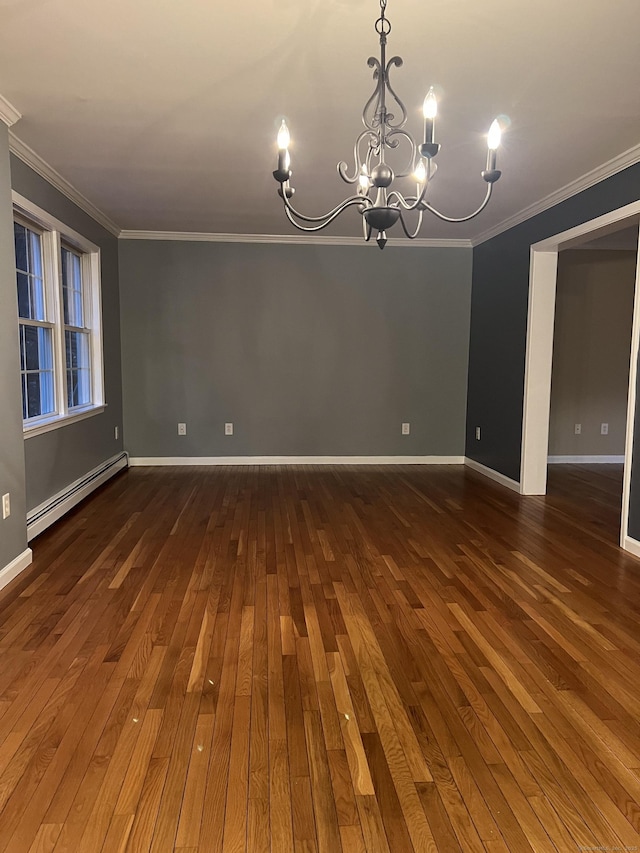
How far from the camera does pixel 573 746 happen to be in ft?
5.77

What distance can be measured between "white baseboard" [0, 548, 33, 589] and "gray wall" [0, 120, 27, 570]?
0.9 inches

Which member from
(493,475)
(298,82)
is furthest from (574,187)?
(493,475)

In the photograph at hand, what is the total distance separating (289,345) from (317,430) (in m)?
1.00

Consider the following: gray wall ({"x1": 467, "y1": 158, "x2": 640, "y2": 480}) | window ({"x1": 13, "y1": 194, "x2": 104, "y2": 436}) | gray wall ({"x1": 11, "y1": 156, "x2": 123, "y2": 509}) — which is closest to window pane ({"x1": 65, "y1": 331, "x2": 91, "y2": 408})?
window ({"x1": 13, "y1": 194, "x2": 104, "y2": 436})

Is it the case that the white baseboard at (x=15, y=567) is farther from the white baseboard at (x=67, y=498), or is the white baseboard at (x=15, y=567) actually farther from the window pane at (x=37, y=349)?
the window pane at (x=37, y=349)

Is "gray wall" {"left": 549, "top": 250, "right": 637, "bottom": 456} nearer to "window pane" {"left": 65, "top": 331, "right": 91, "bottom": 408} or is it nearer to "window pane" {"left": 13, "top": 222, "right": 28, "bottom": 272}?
"window pane" {"left": 65, "top": 331, "right": 91, "bottom": 408}

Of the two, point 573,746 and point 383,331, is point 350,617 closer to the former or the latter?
point 573,746

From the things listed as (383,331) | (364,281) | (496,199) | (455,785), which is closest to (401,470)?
(383,331)

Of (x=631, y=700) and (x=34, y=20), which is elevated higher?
(x=34, y=20)

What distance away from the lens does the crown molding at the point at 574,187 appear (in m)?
3.39

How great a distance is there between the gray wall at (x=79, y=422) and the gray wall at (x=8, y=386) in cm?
17

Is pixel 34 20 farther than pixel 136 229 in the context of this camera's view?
No

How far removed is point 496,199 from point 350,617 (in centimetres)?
354

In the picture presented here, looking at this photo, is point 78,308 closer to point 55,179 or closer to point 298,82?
point 55,179
